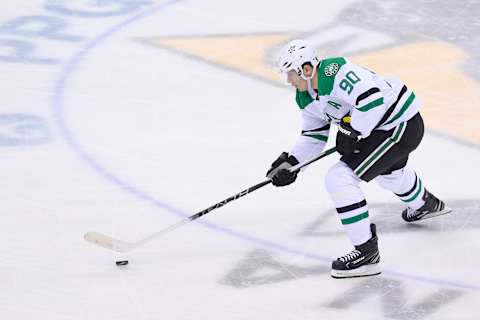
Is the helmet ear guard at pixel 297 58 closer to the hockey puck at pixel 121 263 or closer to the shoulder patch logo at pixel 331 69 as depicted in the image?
the shoulder patch logo at pixel 331 69

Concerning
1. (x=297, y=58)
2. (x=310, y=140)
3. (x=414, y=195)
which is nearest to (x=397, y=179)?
(x=414, y=195)

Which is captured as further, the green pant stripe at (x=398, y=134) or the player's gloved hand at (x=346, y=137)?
the green pant stripe at (x=398, y=134)

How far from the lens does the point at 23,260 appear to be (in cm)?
461

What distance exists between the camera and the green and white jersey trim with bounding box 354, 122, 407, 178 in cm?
449

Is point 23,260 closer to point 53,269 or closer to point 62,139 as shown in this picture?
point 53,269

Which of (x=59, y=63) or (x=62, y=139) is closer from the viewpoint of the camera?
(x=62, y=139)

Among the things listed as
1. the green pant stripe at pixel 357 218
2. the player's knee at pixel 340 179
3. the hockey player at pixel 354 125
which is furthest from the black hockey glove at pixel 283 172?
the green pant stripe at pixel 357 218

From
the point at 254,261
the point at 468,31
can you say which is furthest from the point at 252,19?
the point at 254,261

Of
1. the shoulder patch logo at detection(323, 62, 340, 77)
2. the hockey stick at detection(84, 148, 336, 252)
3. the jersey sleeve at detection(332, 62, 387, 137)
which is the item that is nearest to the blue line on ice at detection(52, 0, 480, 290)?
the hockey stick at detection(84, 148, 336, 252)

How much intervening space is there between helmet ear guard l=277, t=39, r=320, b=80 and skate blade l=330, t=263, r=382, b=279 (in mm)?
774

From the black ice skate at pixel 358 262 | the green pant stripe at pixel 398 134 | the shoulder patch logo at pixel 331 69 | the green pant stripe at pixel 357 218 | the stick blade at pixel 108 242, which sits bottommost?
the black ice skate at pixel 358 262

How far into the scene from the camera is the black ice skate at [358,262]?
14.7 ft

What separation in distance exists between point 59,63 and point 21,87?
1.42 feet

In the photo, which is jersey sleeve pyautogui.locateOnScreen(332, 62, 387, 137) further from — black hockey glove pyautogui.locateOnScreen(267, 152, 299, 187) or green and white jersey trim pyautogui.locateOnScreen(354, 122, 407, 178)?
black hockey glove pyautogui.locateOnScreen(267, 152, 299, 187)
